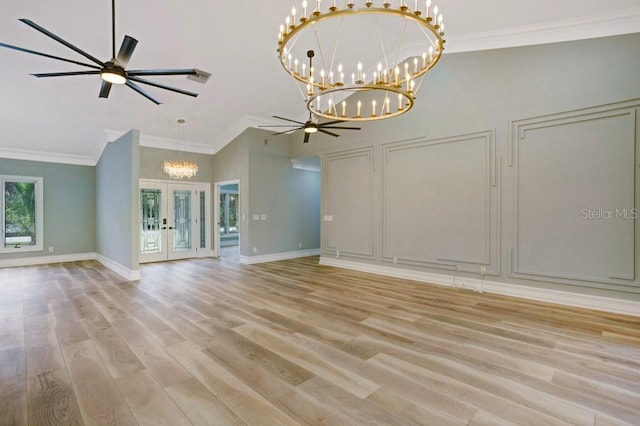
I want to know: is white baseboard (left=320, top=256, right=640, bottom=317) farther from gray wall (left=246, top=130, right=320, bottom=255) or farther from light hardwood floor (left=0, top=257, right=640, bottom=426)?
gray wall (left=246, top=130, right=320, bottom=255)

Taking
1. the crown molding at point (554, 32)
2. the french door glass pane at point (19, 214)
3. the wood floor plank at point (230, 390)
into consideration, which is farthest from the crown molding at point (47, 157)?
the crown molding at point (554, 32)

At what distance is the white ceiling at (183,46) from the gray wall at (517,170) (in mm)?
375

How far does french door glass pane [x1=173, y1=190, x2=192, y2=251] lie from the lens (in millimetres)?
8844

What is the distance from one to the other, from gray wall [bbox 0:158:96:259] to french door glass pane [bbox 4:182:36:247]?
271 mm

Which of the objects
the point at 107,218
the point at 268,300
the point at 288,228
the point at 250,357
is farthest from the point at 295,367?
the point at 107,218

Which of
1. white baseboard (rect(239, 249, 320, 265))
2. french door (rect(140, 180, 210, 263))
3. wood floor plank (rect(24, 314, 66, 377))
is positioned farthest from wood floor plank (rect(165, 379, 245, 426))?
french door (rect(140, 180, 210, 263))

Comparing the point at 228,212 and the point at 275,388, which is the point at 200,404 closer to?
the point at 275,388

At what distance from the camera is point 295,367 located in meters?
2.69

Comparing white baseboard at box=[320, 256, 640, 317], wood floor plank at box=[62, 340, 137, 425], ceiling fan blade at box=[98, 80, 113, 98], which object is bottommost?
wood floor plank at box=[62, 340, 137, 425]

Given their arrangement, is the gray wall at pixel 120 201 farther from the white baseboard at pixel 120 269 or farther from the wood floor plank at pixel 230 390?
the wood floor plank at pixel 230 390

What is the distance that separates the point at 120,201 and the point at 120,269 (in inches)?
59.0

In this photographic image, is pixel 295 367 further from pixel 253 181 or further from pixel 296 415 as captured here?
pixel 253 181

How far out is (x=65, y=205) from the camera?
8672 mm

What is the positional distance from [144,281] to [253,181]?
3340mm
